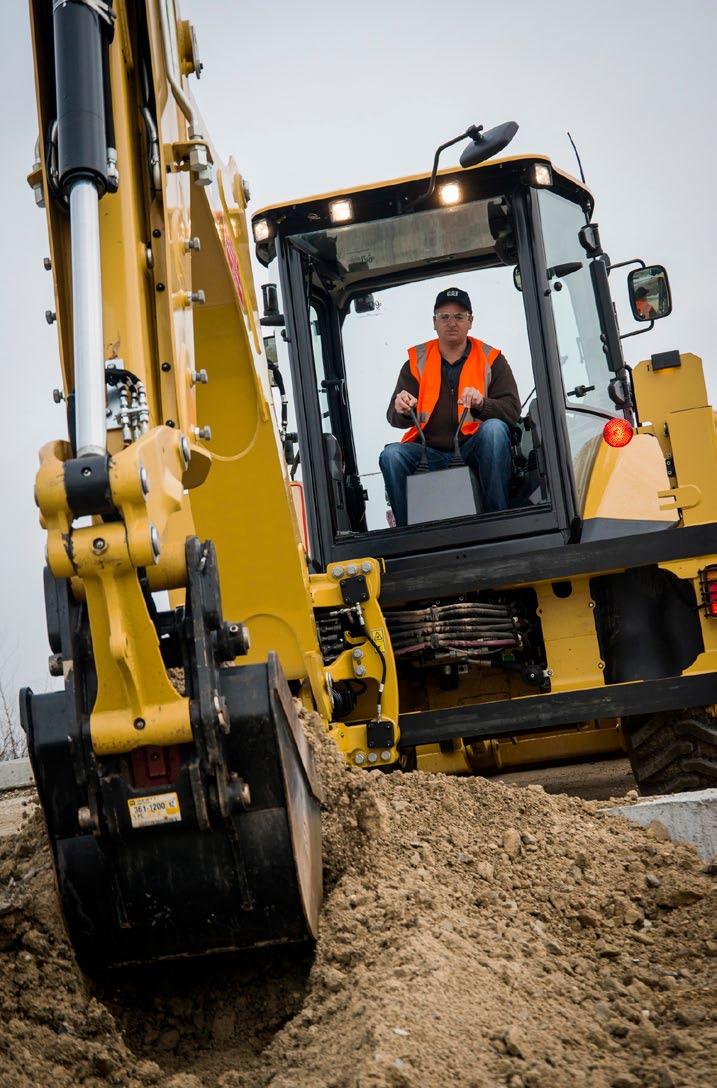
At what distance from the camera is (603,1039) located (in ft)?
8.41

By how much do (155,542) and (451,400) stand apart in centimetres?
298

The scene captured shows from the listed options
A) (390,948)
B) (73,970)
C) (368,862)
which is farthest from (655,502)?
(73,970)

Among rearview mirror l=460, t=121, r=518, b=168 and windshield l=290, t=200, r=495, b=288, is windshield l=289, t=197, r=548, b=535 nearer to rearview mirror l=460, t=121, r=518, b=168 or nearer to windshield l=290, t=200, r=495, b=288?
windshield l=290, t=200, r=495, b=288

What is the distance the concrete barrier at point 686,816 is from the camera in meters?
3.91

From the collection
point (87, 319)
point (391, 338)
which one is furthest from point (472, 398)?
point (87, 319)

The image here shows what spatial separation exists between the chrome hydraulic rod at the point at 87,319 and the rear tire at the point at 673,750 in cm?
314

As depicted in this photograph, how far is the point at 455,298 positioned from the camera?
18.0 ft

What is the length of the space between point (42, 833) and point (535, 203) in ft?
11.3

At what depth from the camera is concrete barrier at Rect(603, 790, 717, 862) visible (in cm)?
391

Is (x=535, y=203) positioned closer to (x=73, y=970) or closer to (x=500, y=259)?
(x=500, y=259)

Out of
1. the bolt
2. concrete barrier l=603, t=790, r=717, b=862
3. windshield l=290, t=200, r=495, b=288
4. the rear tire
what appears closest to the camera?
the bolt

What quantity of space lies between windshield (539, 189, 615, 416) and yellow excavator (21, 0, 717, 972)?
0.02 meters

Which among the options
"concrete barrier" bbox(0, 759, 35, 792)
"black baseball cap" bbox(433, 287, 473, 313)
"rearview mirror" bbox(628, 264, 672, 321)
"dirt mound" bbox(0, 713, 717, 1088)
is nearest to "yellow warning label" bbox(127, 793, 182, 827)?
"dirt mound" bbox(0, 713, 717, 1088)

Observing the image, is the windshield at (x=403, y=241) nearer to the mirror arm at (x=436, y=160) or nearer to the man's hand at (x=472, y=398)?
the mirror arm at (x=436, y=160)
